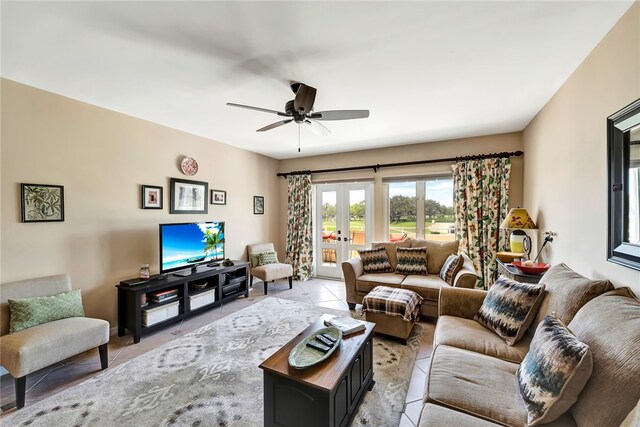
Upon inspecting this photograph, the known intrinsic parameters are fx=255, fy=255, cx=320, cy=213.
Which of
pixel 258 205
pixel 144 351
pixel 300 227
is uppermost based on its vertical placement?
pixel 258 205

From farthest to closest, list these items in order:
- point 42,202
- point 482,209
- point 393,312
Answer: point 482,209 → point 393,312 → point 42,202

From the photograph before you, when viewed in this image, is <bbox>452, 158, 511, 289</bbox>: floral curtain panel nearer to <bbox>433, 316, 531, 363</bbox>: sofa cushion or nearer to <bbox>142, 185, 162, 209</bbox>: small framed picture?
<bbox>433, 316, 531, 363</bbox>: sofa cushion

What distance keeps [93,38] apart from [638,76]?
11.1ft

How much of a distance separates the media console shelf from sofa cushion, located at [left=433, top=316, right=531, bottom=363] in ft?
9.48

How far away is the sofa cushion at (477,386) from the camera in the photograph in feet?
3.84

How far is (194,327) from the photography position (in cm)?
307

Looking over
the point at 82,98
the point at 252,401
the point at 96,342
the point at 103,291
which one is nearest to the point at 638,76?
the point at 252,401

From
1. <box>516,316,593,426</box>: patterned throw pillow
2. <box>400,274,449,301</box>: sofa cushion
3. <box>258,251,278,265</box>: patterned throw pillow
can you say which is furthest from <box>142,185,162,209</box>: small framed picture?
<box>516,316,593,426</box>: patterned throw pillow

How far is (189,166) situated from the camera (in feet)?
12.6

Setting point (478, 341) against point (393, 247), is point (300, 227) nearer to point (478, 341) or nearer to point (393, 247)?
point (393, 247)

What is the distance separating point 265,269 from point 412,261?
2.38m

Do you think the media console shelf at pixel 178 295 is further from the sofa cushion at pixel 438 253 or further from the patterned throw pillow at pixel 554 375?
the patterned throw pillow at pixel 554 375

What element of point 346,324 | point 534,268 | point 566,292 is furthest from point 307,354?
point 534,268

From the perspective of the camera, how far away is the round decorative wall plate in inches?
148
